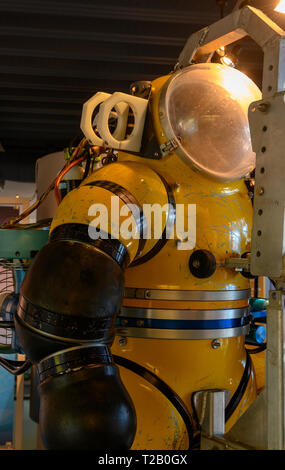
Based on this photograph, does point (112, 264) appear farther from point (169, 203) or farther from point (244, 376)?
point (244, 376)

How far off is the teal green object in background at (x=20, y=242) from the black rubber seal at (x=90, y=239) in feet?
1.82

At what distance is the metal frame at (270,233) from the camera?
45.2 inches

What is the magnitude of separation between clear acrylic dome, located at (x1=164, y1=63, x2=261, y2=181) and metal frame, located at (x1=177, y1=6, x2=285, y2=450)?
0.21 m

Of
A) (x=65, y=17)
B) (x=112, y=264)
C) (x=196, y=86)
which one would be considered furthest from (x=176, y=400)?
(x=65, y=17)

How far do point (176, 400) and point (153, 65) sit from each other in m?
2.68

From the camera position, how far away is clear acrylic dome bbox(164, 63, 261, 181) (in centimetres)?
145

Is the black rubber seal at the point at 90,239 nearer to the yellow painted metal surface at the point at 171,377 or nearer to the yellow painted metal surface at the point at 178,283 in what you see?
the yellow painted metal surface at the point at 178,283

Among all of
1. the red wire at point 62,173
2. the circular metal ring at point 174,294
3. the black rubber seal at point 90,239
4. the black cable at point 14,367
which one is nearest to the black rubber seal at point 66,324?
the black rubber seal at point 90,239

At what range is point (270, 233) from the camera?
1.21 m

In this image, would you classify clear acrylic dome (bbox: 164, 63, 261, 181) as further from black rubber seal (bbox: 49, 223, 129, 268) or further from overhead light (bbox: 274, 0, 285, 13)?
black rubber seal (bbox: 49, 223, 129, 268)

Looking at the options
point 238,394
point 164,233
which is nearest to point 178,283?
point 164,233

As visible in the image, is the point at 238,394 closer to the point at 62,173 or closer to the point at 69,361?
the point at 69,361

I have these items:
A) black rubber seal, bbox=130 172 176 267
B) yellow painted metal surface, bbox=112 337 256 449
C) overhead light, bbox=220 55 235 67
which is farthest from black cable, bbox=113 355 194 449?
overhead light, bbox=220 55 235 67

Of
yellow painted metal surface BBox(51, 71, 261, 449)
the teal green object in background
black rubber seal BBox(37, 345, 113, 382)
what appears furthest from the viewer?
the teal green object in background
